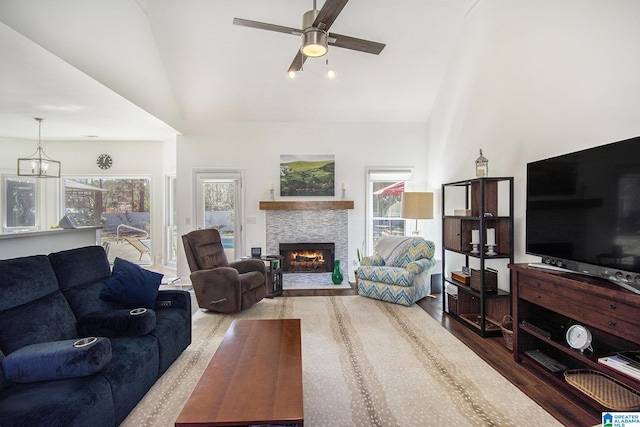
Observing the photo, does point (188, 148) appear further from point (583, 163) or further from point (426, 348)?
point (583, 163)

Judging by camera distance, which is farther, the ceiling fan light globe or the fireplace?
the fireplace

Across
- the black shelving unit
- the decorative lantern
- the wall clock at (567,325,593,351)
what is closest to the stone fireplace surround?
the black shelving unit

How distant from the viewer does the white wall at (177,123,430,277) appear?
5598 millimetres

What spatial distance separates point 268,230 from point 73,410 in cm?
426

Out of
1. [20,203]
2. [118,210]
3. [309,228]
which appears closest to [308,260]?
[309,228]

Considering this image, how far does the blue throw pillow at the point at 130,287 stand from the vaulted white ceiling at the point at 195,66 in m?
2.01

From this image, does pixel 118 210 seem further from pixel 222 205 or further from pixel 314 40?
pixel 314 40

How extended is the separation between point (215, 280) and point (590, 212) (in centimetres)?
362

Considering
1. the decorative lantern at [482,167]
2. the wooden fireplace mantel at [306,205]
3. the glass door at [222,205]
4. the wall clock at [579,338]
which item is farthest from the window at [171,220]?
the wall clock at [579,338]

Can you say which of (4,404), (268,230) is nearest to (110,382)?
(4,404)

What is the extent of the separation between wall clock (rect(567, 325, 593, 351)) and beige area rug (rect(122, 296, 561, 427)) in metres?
0.50

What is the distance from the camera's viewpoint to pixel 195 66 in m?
4.68

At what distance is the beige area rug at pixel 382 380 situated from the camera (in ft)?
6.25
